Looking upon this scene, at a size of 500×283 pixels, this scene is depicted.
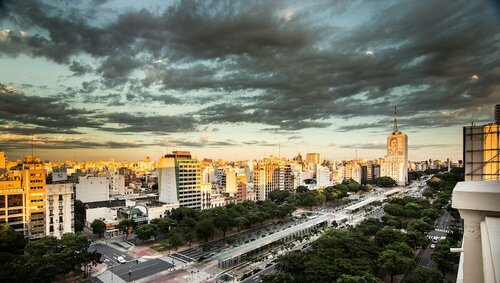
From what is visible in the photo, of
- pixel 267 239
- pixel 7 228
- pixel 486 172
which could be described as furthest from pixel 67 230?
pixel 486 172

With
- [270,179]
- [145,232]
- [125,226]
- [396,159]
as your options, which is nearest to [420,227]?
[145,232]

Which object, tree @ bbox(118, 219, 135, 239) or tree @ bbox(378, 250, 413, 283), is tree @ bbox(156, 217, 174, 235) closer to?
tree @ bbox(118, 219, 135, 239)

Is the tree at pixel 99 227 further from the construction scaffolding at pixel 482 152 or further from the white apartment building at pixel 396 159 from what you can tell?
the white apartment building at pixel 396 159

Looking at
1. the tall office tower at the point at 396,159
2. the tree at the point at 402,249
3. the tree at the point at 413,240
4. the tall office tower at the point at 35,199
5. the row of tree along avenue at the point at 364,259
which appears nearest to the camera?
the row of tree along avenue at the point at 364,259

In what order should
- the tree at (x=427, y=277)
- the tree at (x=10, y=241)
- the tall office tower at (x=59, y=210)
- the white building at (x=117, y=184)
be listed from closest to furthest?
the tree at (x=427, y=277)
the tree at (x=10, y=241)
the tall office tower at (x=59, y=210)
the white building at (x=117, y=184)

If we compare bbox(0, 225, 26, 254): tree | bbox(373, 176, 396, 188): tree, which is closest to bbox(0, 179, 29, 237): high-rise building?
bbox(0, 225, 26, 254): tree

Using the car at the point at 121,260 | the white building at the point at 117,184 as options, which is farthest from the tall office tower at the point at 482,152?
the white building at the point at 117,184

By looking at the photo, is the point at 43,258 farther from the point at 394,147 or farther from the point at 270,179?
the point at 394,147
